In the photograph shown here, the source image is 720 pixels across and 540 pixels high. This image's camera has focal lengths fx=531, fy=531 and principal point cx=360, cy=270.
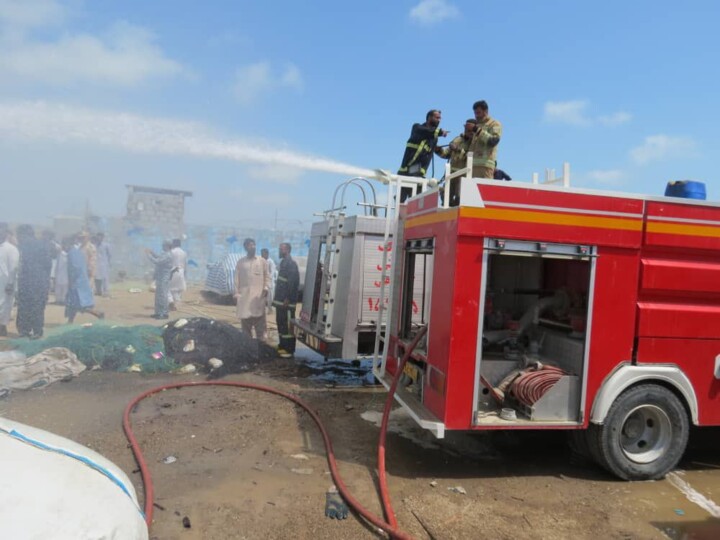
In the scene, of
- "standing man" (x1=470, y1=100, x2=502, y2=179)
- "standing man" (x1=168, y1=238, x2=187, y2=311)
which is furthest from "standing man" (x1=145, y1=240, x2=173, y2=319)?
"standing man" (x1=470, y1=100, x2=502, y2=179)

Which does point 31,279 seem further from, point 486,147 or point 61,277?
point 486,147

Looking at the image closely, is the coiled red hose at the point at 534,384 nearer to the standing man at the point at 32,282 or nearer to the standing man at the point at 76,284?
the standing man at the point at 32,282

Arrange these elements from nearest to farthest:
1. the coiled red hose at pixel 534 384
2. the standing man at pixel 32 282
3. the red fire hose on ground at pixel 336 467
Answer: the red fire hose on ground at pixel 336 467 < the coiled red hose at pixel 534 384 < the standing man at pixel 32 282

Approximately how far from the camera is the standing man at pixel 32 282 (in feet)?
31.9

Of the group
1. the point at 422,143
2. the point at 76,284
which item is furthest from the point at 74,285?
the point at 422,143

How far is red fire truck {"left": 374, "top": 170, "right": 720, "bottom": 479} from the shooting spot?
4477 mm

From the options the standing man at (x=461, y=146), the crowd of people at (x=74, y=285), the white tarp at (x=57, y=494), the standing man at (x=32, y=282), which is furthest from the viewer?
the standing man at (x=32, y=282)

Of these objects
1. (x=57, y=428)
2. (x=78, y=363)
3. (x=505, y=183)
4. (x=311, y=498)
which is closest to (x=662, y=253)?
(x=505, y=183)

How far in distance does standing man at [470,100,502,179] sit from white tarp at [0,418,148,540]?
15.9ft

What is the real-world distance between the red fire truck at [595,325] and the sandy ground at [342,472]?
55 cm

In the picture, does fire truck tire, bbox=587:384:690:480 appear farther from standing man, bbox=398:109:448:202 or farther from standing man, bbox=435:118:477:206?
standing man, bbox=398:109:448:202

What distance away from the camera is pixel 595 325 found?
15.4 feet

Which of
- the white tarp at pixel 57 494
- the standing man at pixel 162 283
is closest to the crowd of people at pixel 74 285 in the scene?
the standing man at pixel 162 283

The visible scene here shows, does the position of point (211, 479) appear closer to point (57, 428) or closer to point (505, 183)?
point (57, 428)
